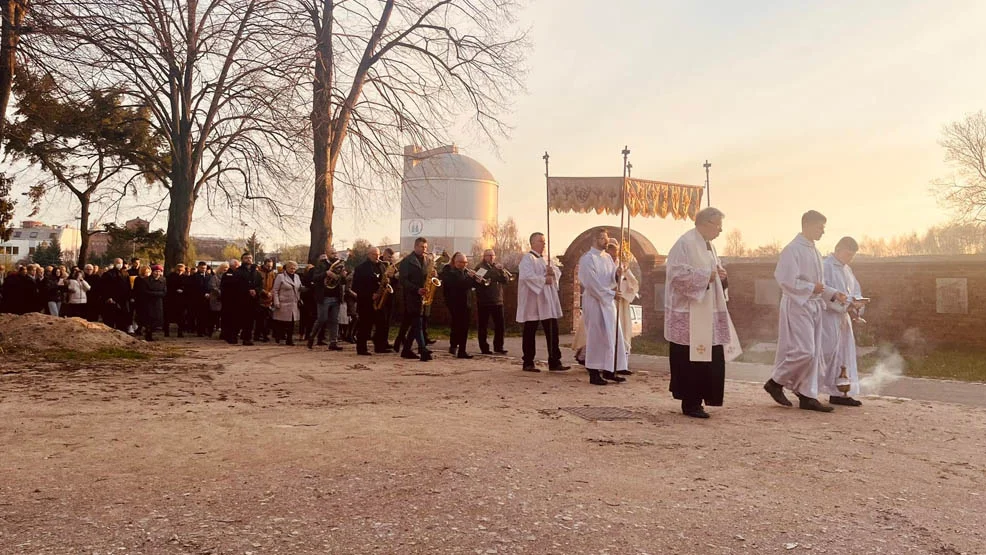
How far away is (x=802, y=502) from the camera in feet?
14.4

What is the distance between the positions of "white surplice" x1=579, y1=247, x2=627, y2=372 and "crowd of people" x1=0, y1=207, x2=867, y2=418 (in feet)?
0.05

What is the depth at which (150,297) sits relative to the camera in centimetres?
1623

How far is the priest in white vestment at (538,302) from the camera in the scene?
11203 millimetres

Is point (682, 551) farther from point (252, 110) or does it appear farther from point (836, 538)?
point (252, 110)

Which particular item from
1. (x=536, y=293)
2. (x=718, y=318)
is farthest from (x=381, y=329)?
(x=718, y=318)

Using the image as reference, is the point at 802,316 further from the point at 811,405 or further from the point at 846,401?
the point at 846,401

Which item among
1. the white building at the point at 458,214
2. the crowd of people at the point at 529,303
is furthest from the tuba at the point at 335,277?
the white building at the point at 458,214

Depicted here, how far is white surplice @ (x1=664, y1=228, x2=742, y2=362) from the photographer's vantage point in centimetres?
734

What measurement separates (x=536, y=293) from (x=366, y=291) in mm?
2969

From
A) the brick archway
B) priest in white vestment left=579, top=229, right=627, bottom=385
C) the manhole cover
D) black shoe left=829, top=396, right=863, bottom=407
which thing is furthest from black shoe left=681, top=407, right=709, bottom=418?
the brick archway

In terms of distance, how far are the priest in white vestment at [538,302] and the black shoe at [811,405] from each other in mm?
3998

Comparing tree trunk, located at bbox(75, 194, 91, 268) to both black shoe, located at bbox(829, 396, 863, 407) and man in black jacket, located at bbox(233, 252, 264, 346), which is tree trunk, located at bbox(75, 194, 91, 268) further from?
black shoe, located at bbox(829, 396, 863, 407)

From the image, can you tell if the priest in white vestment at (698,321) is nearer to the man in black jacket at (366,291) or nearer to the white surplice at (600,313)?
the white surplice at (600,313)

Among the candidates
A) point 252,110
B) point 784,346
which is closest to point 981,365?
point 784,346
